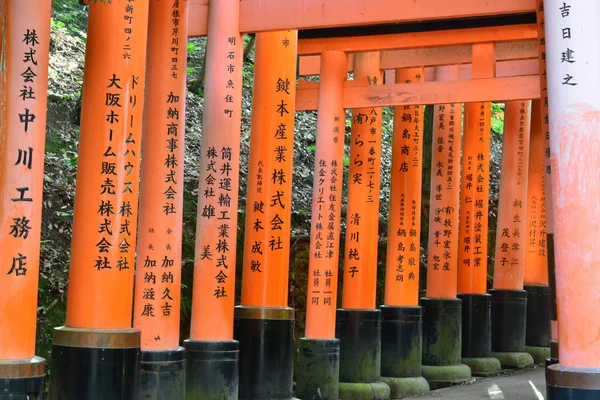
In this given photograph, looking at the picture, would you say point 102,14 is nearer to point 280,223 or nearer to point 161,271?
point 161,271

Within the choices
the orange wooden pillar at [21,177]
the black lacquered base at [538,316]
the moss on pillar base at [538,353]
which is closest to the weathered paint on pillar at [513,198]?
the black lacquered base at [538,316]

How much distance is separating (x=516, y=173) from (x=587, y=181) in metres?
9.25

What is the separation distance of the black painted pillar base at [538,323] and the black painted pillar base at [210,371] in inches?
332

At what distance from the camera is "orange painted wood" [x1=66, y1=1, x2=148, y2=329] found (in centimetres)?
652

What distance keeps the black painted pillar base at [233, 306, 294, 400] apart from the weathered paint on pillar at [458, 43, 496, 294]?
5785 millimetres

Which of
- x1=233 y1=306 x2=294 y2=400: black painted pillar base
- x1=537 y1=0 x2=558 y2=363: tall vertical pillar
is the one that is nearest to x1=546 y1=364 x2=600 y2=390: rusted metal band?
x1=537 y1=0 x2=558 y2=363: tall vertical pillar

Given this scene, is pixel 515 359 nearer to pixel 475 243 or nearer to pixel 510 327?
pixel 510 327

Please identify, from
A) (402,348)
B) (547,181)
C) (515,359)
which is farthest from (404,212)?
(547,181)

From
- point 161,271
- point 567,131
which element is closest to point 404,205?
point 161,271

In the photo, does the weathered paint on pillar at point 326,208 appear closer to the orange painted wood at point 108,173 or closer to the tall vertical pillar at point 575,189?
the orange painted wood at point 108,173

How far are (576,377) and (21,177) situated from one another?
3.74m

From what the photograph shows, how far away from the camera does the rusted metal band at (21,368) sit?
5797 mm

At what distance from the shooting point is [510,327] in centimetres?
1553

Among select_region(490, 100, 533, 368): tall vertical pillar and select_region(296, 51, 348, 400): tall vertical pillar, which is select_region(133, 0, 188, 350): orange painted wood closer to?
select_region(296, 51, 348, 400): tall vertical pillar
